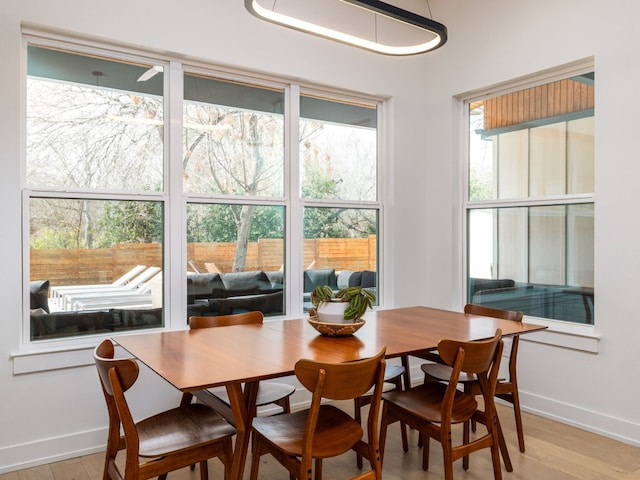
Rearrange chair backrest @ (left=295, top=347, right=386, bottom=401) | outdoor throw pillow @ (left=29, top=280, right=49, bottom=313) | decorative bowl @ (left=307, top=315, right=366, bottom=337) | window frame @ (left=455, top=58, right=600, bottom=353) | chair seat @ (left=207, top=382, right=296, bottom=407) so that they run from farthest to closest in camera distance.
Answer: window frame @ (left=455, top=58, right=600, bottom=353) < outdoor throw pillow @ (left=29, top=280, right=49, bottom=313) < chair seat @ (left=207, top=382, right=296, bottom=407) < decorative bowl @ (left=307, top=315, right=366, bottom=337) < chair backrest @ (left=295, top=347, right=386, bottom=401)

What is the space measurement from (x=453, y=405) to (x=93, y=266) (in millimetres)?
2296

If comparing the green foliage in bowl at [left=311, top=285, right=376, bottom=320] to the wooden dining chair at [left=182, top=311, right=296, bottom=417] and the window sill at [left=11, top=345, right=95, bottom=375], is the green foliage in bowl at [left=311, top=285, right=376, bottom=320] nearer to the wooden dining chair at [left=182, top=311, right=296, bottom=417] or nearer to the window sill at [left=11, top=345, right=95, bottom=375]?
the wooden dining chair at [left=182, top=311, right=296, bottom=417]

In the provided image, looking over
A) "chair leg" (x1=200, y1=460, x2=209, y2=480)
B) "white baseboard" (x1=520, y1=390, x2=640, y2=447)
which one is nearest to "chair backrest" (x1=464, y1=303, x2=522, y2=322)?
"white baseboard" (x1=520, y1=390, x2=640, y2=447)

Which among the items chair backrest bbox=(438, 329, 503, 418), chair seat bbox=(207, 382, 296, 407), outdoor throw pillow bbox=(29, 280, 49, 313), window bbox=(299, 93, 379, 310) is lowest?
chair seat bbox=(207, 382, 296, 407)

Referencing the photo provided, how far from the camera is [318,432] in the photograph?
81.7 inches

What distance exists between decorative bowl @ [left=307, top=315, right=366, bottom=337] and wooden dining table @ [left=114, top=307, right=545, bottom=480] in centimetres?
3

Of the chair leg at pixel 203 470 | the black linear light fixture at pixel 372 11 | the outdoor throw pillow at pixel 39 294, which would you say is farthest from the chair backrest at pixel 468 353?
the outdoor throw pillow at pixel 39 294

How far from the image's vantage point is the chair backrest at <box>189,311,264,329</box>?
9.30ft

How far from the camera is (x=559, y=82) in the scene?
3.70 metres

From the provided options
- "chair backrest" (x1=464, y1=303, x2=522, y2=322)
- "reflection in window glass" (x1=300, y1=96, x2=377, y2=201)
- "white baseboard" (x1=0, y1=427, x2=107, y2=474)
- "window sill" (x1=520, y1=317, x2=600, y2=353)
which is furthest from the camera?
"reflection in window glass" (x1=300, y1=96, x2=377, y2=201)

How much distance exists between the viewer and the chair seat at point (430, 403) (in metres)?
2.36

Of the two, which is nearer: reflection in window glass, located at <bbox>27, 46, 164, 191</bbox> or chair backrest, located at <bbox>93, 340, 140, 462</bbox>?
chair backrest, located at <bbox>93, 340, 140, 462</bbox>

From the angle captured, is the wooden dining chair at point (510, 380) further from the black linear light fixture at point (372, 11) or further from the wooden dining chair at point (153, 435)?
the black linear light fixture at point (372, 11)

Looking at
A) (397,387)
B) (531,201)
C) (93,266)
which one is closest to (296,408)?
(397,387)
